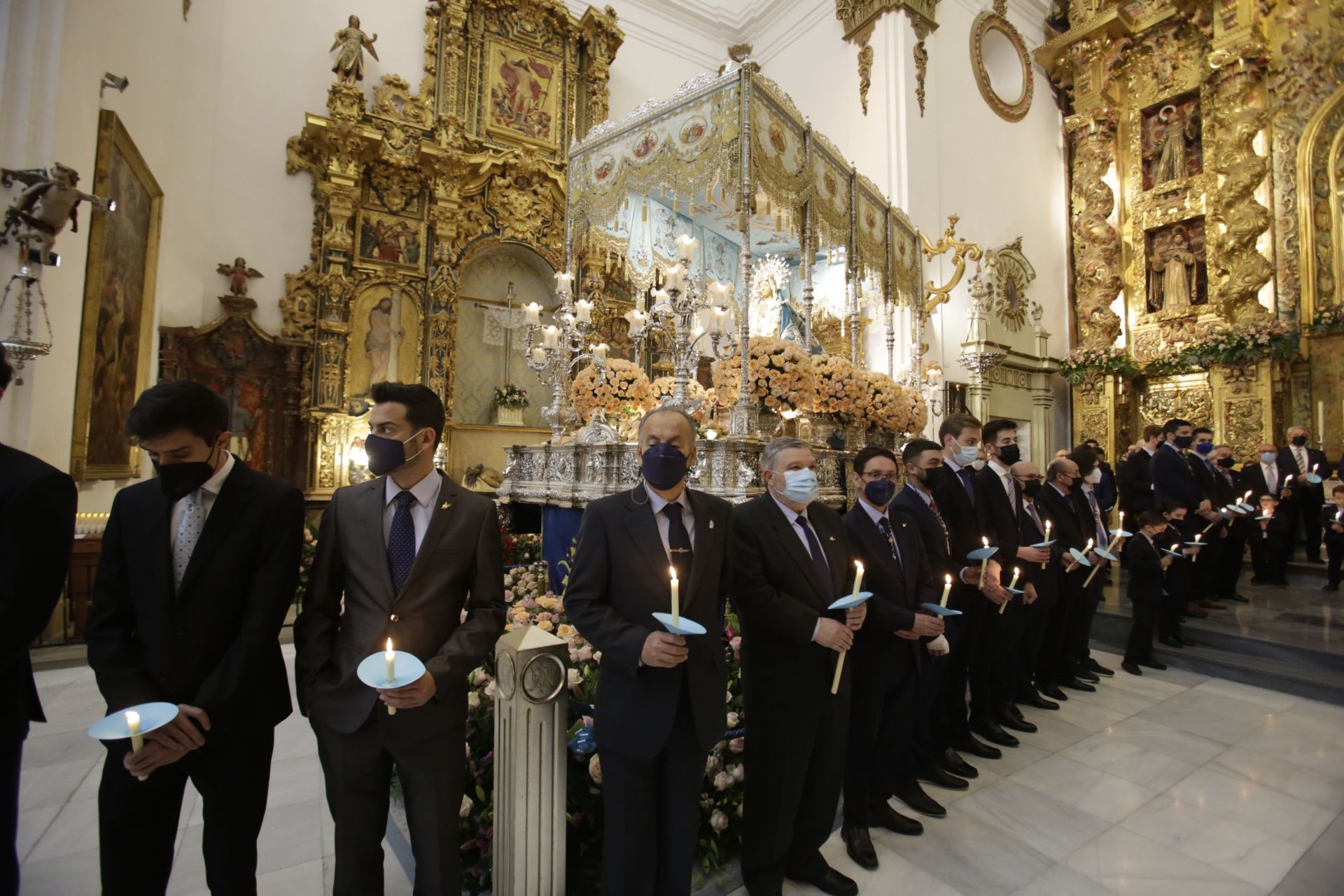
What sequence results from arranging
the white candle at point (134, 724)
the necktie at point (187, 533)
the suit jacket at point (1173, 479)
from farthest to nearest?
the suit jacket at point (1173, 479), the necktie at point (187, 533), the white candle at point (134, 724)

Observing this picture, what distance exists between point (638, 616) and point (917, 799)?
Result: 1.98 meters

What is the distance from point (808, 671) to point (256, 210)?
10367mm

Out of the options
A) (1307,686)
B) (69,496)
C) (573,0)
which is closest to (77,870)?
(69,496)

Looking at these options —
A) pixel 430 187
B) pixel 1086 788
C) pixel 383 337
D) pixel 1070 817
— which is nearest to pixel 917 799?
pixel 1070 817

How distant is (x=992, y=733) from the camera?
370 cm

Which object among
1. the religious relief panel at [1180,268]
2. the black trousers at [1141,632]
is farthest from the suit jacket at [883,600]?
the religious relief panel at [1180,268]

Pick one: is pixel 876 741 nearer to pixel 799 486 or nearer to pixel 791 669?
pixel 791 669

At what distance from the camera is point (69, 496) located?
5.85 ft

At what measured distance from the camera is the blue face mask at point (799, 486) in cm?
229

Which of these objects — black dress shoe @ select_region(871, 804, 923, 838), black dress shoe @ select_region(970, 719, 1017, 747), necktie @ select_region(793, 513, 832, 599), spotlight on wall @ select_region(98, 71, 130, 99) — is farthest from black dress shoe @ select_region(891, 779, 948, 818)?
spotlight on wall @ select_region(98, 71, 130, 99)

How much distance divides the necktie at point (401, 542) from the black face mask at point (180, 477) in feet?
1.68

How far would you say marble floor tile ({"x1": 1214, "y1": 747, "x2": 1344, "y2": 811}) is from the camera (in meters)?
3.15

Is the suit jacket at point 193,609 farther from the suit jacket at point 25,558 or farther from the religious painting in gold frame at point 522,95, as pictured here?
the religious painting in gold frame at point 522,95

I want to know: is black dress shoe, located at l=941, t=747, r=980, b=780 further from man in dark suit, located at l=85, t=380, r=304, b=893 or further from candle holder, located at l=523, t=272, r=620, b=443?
candle holder, located at l=523, t=272, r=620, b=443
